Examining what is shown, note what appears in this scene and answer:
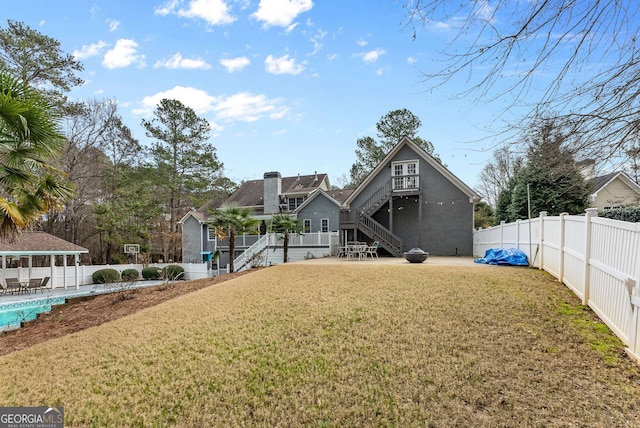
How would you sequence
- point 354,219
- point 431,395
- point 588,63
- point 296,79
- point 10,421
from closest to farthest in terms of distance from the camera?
point 588,63, point 431,395, point 10,421, point 296,79, point 354,219

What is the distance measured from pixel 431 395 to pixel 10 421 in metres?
5.38

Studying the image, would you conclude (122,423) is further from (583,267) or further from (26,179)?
(583,267)

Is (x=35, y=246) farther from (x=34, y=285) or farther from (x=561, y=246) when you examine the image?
(x=561, y=246)

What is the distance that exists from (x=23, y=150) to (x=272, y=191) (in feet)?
64.9

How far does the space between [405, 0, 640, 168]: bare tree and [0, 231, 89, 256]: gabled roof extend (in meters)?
21.0

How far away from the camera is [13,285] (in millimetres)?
17125

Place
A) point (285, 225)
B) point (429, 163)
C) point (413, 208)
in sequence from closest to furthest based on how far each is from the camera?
point (285, 225) < point (429, 163) < point (413, 208)

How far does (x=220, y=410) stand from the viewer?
3941mm

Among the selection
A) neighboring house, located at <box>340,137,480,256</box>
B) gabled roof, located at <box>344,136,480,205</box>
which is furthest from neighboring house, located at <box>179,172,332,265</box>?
gabled roof, located at <box>344,136,480,205</box>

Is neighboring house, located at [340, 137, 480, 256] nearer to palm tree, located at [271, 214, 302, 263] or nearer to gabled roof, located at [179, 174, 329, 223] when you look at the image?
palm tree, located at [271, 214, 302, 263]

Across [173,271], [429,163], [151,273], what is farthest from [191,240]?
[429,163]

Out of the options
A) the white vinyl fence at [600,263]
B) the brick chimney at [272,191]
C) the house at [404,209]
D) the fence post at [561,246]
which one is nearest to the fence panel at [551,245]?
the white vinyl fence at [600,263]

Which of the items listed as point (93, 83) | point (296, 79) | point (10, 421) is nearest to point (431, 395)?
point (10, 421)

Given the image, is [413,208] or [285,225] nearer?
[285,225]
